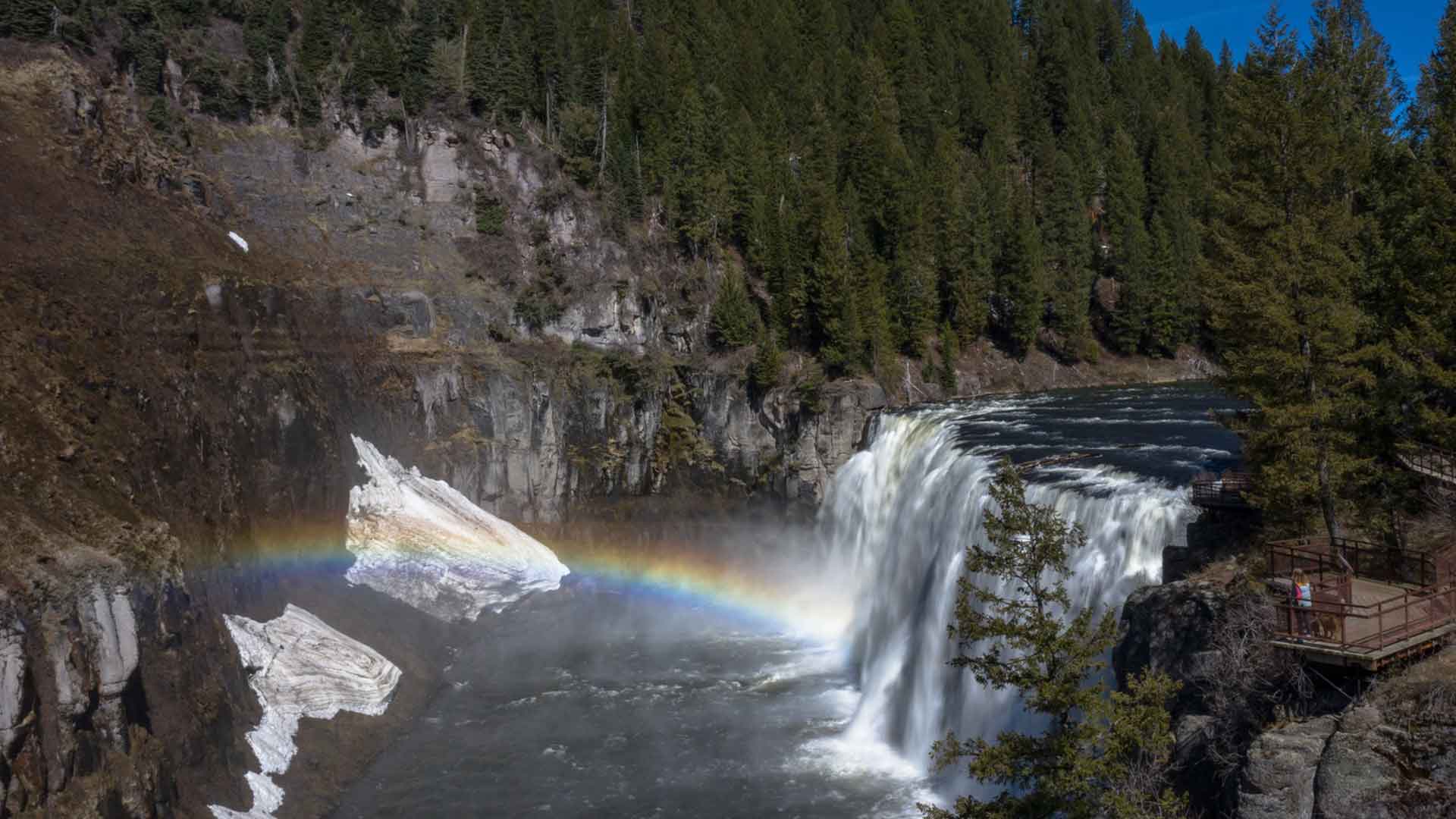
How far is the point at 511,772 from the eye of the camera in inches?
1058

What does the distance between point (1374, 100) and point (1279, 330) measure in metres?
22.2

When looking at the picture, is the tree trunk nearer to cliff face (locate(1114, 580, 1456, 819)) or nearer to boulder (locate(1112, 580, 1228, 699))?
boulder (locate(1112, 580, 1228, 699))

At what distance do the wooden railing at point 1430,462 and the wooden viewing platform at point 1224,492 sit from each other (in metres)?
2.93

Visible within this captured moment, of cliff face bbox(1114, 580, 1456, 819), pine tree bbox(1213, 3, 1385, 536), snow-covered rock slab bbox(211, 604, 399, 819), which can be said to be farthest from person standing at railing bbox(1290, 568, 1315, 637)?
snow-covered rock slab bbox(211, 604, 399, 819)

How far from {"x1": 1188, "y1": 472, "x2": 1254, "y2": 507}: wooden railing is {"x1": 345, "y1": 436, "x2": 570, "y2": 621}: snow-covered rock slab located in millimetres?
26815

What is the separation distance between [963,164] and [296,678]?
64.5 m

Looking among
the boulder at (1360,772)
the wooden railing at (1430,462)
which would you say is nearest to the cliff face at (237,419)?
the boulder at (1360,772)

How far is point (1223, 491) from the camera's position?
73.0 ft

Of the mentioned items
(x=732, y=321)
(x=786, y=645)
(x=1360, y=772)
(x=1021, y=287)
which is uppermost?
(x=1021, y=287)

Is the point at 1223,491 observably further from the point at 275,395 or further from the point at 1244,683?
the point at 275,395

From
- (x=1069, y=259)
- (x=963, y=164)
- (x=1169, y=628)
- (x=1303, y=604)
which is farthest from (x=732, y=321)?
(x=1303, y=604)

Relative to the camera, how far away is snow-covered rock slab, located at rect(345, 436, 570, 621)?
123 ft

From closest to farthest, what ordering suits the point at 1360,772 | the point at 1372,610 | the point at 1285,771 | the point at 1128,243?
1. the point at 1360,772
2. the point at 1285,771
3. the point at 1372,610
4. the point at 1128,243

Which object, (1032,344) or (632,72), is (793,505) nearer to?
(1032,344)
